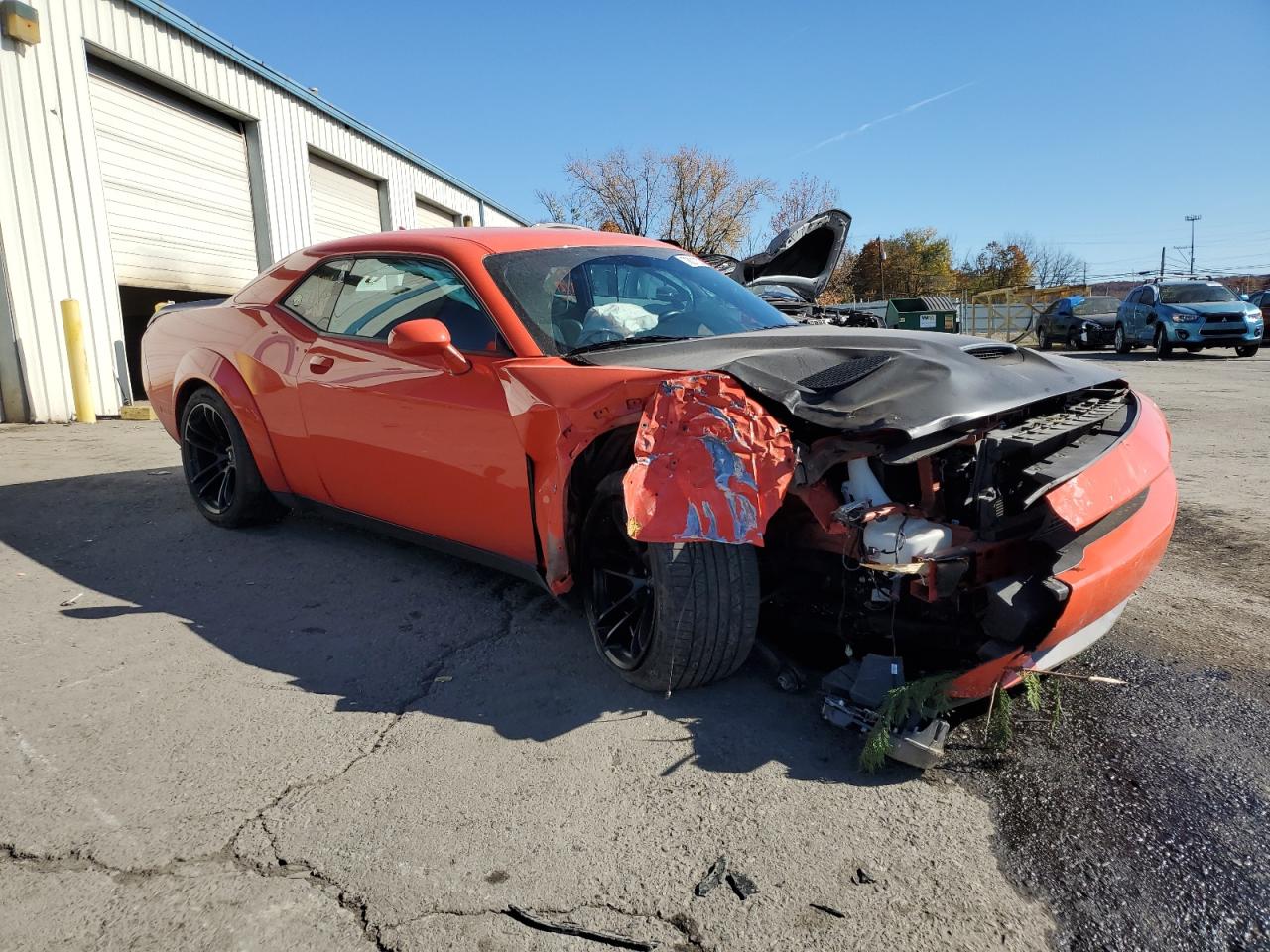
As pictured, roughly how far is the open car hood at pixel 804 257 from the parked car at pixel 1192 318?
46.6ft

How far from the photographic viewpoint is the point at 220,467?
4.32 meters

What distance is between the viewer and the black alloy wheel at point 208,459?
13.9 ft

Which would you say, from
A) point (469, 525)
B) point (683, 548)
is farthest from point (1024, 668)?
point (469, 525)

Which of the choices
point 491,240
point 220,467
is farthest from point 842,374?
point 220,467

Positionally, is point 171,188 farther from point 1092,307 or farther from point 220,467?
point 1092,307

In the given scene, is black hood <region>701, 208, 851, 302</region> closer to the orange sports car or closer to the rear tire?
the orange sports car

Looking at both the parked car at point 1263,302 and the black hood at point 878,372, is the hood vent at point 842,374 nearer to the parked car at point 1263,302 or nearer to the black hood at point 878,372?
the black hood at point 878,372

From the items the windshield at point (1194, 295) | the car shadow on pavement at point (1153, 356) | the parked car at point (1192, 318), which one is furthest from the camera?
the windshield at point (1194, 295)

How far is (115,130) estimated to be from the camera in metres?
9.30

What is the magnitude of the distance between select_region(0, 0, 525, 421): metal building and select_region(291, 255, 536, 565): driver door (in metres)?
6.70

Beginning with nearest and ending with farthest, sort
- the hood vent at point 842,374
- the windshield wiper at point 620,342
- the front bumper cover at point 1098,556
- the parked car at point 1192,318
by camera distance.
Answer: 1. the front bumper cover at point 1098,556
2. the hood vent at point 842,374
3. the windshield wiper at point 620,342
4. the parked car at point 1192,318

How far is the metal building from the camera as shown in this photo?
8078 mm

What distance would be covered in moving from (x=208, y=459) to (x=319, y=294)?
4.38ft

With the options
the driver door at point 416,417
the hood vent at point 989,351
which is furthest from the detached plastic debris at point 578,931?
the hood vent at point 989,351
